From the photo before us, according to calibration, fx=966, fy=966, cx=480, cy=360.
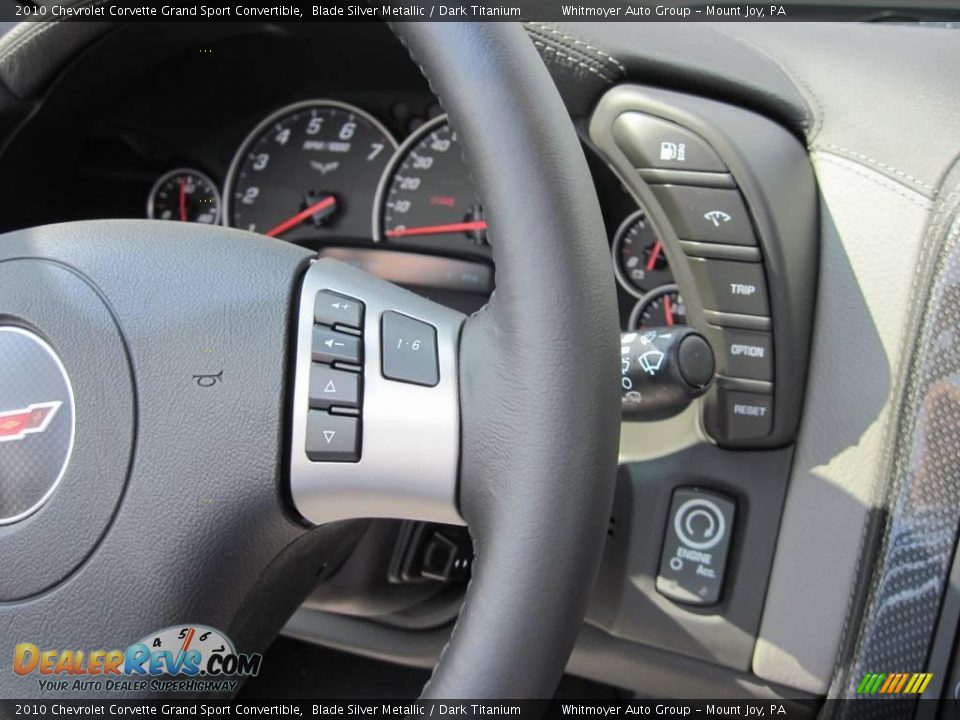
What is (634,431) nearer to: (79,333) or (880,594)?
(880,594)

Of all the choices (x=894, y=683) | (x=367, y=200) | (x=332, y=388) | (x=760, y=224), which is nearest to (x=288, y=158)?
(x=367, y=200)

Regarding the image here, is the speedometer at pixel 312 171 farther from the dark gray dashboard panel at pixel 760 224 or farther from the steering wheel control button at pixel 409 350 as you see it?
the steering wheel control button at pixel 409 350

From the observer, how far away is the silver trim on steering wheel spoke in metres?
0.72

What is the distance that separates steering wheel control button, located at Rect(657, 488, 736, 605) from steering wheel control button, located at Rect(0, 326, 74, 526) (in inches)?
26.7

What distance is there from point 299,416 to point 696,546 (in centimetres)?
57

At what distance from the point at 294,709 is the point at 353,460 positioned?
114cm

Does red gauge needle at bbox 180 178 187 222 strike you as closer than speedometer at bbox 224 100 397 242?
No

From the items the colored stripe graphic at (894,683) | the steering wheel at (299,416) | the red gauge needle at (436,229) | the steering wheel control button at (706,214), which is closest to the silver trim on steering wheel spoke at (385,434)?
the steering wheel at (299,416)

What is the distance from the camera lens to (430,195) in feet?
5.31

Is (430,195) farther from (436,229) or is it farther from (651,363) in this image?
(651,363)

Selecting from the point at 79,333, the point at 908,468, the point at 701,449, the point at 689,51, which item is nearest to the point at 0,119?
the point at 79,333

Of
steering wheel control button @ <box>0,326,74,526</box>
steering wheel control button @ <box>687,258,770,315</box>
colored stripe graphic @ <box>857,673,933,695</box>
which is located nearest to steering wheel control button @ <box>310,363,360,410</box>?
steering wheel control button @ <box>0,326,74,526</box>

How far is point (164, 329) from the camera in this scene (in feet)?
2.65

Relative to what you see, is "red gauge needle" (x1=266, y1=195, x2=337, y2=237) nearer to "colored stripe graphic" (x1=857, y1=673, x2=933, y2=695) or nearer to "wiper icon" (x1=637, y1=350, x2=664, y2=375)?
"wiper icon" (x1=637, y1=350, x2=664, y2=375)
